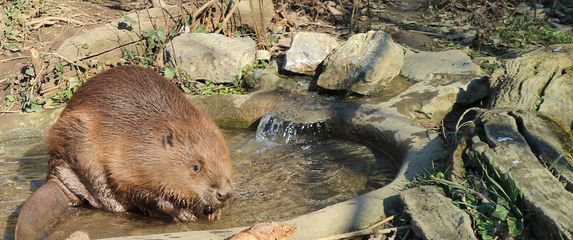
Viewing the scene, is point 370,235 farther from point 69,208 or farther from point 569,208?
point 69,208

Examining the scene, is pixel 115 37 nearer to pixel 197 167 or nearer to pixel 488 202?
pixel 197 167

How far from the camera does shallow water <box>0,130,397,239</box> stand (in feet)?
16.3

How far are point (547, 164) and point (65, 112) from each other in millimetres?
3134

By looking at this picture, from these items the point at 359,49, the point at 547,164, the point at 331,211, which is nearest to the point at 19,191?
the point at 331,211

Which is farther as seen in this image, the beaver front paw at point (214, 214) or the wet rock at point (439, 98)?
the wet rock at point (439, 98)

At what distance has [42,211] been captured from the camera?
16.2ft

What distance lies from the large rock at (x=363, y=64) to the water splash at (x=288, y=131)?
0.56 meters

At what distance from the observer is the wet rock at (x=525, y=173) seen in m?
3.70

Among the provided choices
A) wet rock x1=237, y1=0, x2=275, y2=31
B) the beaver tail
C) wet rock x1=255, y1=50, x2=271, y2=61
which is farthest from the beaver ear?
wet rock x1=237, y1=0, x2=275, y2=31

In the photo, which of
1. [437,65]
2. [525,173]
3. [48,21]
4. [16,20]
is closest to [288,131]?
[437,65]

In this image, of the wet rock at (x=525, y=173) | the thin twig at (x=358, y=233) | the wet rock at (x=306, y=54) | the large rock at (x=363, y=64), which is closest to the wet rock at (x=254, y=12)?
the wet rock at (x=306, y=54)

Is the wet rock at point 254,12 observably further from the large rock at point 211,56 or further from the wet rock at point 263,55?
the large rock at point 211,56

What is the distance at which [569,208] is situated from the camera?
3727 millimetres

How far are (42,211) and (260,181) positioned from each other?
149 centimetres
